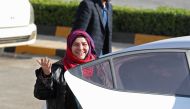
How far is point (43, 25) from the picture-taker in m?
10.7

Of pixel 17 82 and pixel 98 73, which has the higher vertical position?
pixel 98 73

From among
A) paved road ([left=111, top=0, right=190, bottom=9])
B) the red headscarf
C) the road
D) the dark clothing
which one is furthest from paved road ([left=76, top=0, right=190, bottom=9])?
the dark clothing

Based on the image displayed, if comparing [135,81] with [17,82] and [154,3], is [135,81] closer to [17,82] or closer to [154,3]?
[17,82]

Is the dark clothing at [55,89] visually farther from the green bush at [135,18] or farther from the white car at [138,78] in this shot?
the green bush at [135,18]

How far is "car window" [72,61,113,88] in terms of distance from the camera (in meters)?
3.41

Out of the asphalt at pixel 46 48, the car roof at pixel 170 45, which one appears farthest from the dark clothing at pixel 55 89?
the asphalt at pixel 46 48

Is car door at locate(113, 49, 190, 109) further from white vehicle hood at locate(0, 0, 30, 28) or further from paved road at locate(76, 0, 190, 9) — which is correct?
paved road at locate(76, 0, 190, 9)

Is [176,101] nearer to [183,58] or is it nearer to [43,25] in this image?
[183,58]

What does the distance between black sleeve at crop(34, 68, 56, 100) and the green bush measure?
260 inches

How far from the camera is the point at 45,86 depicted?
3547 millimetres

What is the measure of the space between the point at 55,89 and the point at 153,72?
0.62m

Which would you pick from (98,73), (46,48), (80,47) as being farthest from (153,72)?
(46,48)

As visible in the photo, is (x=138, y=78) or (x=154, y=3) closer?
(x=138, y=78)

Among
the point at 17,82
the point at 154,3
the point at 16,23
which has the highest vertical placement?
the point at 16,23
